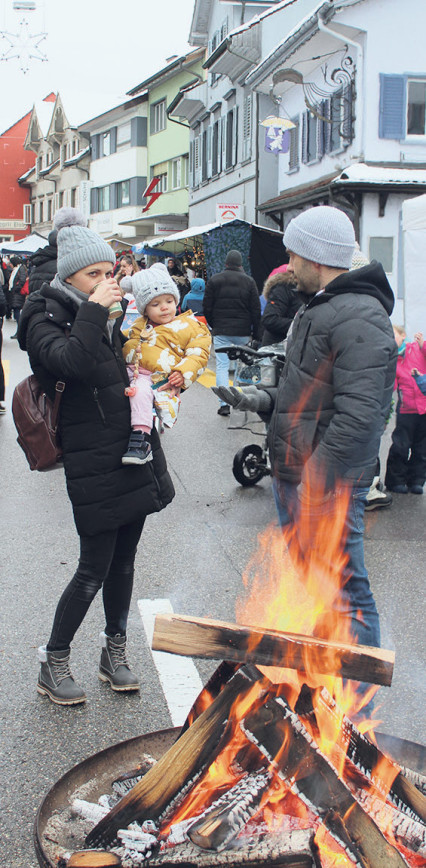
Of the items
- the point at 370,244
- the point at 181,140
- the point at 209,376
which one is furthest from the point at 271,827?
the point at 181,140

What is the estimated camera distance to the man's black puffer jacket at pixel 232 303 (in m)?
11.9

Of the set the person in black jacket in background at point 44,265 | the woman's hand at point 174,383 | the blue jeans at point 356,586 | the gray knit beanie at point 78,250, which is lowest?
the blue jeans at point 356,586

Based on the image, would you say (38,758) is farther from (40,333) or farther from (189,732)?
(40,333)

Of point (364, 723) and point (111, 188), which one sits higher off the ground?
point (111, 188)

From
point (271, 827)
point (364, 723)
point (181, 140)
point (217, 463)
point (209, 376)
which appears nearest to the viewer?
point (271, 827)

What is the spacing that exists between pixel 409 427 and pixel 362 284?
15.1 feet

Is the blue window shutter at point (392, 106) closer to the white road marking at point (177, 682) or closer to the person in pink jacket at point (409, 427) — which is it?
the person in pink jacket at point (409, 427)

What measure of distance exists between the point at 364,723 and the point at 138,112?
48.2 m

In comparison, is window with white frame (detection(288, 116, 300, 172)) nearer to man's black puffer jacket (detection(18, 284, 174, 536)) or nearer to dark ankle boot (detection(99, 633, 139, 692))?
man's black puffer jacket (detection(18, 284, 174, 536))

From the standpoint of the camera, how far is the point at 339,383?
304 cm

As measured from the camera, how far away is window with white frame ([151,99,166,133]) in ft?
145

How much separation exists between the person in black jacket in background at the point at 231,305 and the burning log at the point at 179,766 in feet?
31.3

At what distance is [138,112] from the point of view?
46.9 metres

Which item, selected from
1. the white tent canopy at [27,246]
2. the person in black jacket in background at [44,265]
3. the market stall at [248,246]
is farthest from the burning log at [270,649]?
the white tent canopy at [27,246]
